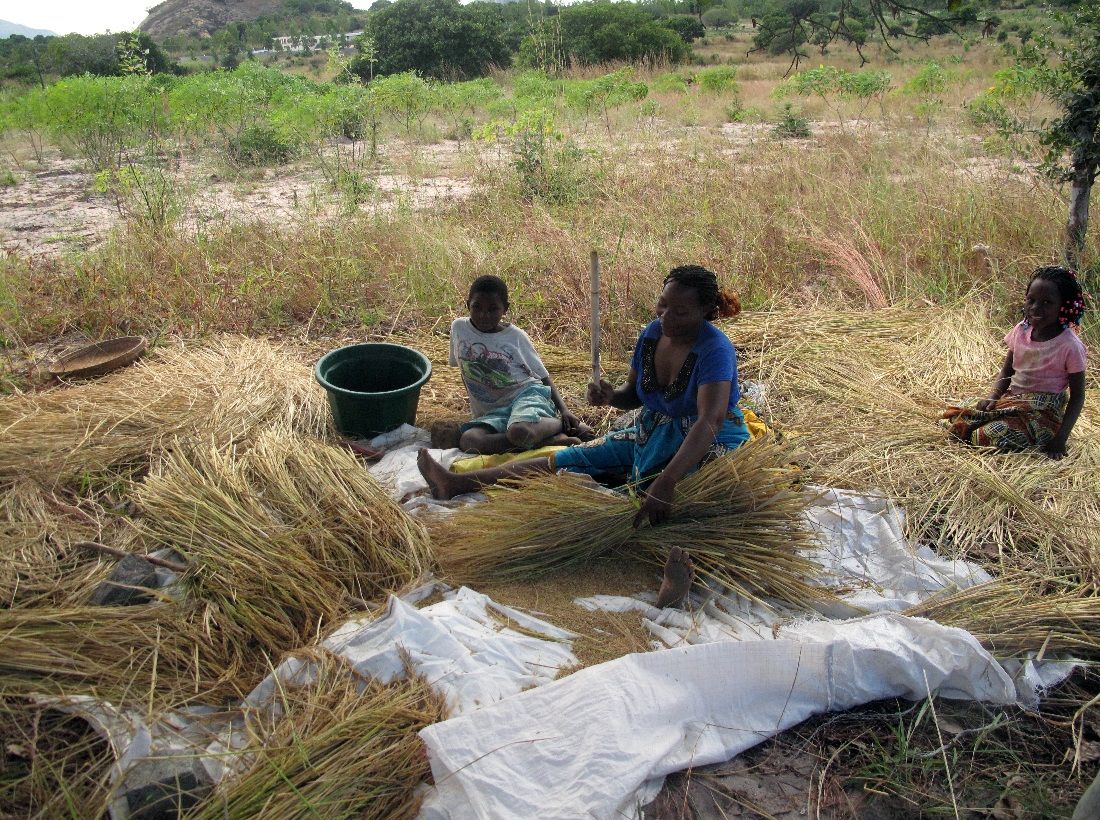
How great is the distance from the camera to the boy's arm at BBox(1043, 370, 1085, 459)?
119 inches

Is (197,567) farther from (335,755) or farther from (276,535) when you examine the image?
(335,755)

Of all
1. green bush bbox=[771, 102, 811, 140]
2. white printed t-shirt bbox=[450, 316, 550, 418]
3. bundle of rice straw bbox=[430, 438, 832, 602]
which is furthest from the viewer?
green bush bbox=[771, 102, 811, 140]

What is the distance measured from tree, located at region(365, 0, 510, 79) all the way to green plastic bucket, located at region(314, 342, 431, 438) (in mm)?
16007

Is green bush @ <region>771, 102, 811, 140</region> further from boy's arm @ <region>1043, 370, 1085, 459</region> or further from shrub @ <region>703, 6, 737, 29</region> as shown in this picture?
boy's arm @ <region>1043, 370, 1085, 459</region>

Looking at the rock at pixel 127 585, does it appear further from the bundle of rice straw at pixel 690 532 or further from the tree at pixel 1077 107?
the tree at pixel 1077 107

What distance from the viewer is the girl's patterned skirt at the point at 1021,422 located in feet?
10.4

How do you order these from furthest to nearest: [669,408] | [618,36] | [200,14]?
[200,14] → [618,36] → [669,408]

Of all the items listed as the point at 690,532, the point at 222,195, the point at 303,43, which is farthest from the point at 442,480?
the point at 303,43

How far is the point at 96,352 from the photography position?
4211 mm

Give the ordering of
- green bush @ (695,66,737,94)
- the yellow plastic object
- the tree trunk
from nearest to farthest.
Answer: the yellow plastic object, the tree trunk, green bush @ (695,66,737,94)

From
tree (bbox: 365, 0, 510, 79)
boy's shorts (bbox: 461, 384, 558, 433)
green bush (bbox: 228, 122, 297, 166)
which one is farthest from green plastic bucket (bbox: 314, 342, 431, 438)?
tree (bbox: 365, 0, 510, 79)

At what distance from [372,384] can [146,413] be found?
3.21 feet

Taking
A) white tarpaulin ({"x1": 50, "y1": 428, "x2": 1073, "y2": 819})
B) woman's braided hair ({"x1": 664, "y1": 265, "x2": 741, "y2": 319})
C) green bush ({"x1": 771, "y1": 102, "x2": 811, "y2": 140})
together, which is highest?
green bush ({"x1": 771, "y1": 102, "x2": 811, "y2": 140})

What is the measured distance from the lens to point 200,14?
4831 cm
